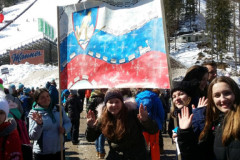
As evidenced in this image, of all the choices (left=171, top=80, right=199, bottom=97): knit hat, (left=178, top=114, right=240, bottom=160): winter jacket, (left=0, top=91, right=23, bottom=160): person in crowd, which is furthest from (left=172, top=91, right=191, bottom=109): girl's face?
(left=0, top=91, right=23, bottom=160): person in crowd

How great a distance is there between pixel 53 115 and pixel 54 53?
1771 inches

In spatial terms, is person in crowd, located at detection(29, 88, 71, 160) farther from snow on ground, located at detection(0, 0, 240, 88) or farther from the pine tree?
the pine tree

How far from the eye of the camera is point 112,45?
4.03 m

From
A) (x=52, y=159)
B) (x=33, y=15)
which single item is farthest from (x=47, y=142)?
(x=33, y=15)

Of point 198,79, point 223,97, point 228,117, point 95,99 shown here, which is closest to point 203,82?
point 198,79

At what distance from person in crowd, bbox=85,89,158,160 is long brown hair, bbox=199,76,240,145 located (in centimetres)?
69

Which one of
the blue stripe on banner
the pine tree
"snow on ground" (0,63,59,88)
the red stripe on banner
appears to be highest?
the pine tree

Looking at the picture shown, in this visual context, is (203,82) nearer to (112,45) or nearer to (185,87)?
(185,87)

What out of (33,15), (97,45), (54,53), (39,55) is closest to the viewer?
(97,45)

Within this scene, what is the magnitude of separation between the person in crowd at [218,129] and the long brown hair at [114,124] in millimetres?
665

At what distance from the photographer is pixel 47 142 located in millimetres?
4266

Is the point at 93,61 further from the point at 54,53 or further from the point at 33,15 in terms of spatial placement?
the point at 33,15

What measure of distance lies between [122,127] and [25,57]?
37.7 metres

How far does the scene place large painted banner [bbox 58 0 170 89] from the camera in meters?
3.73
